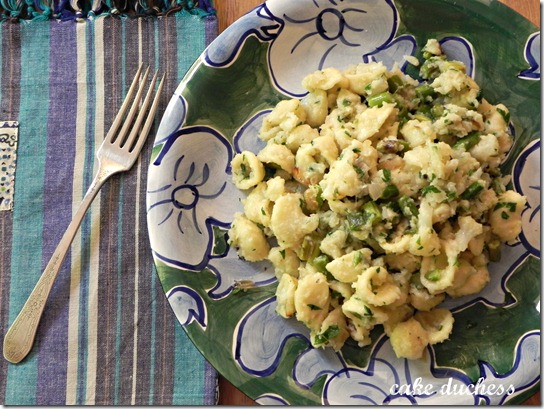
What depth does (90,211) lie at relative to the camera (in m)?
1.93

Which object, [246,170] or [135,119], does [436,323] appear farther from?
[135,119]

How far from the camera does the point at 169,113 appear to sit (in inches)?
68.9

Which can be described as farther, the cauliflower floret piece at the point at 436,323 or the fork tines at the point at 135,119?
the fork tines at the point at 135,119

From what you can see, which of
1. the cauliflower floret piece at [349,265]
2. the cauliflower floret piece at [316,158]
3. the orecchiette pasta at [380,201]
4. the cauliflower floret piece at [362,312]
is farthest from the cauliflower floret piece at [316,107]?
the cauliflower floret piece at [362,312]

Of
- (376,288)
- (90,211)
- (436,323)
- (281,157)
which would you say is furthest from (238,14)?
(436,323)

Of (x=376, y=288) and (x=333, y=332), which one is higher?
(x=376, y=288)

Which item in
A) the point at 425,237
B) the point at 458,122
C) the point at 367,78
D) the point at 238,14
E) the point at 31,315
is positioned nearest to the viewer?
the point at 425,237

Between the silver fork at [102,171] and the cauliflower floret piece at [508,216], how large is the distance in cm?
112

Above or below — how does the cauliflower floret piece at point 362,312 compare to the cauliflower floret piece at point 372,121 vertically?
below

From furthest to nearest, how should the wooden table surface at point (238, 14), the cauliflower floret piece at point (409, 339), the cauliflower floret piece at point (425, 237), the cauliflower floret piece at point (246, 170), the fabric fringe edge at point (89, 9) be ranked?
the fabric fringe edge at point (89, 9) < the wooden table surface at point (238, 14) < the cauliflower floret piece at point (246, 170) < the cauliflower floret piece at point (409, 339) < the cauliflower floret piece at point (425, 237)

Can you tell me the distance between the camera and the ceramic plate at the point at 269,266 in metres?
1.67

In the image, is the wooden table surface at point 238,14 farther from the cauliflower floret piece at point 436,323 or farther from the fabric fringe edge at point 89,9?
the cauliflower floret piece at point 436,323

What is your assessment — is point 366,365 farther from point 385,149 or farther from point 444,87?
point 444,87

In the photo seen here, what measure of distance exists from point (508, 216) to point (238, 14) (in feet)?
3.67
